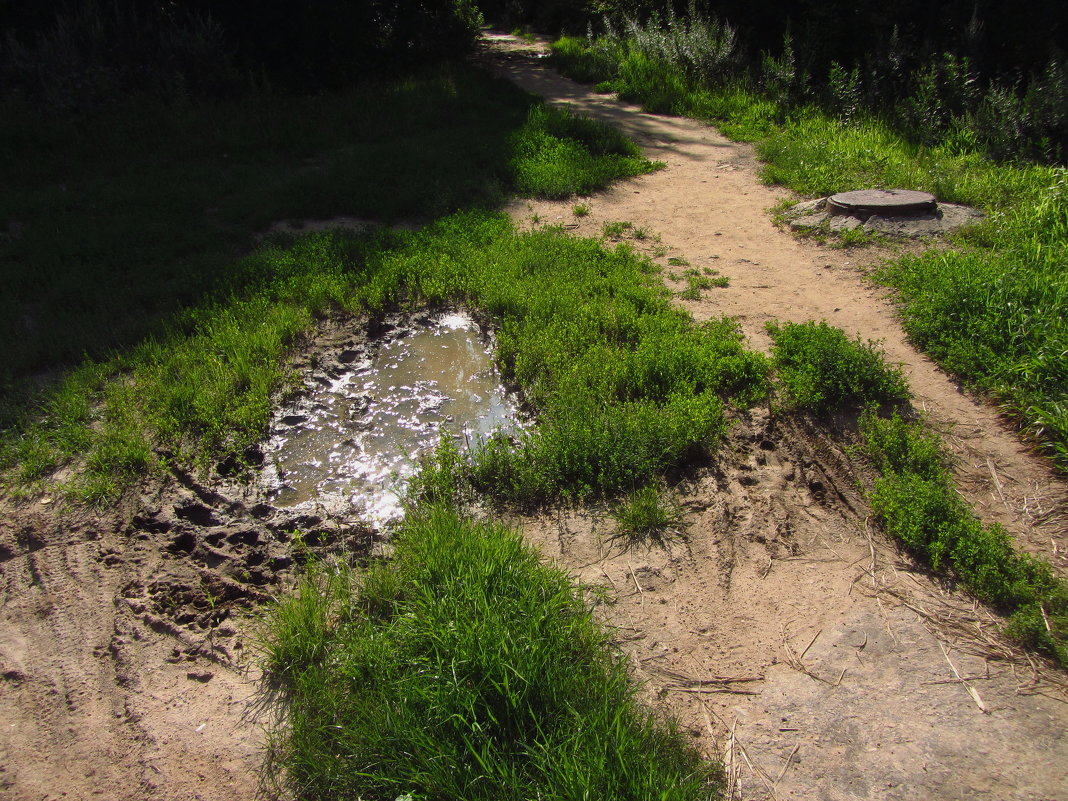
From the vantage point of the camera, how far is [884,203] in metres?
7.25

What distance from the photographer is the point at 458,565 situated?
3.48 m

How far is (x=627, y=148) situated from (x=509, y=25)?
15.6 meters

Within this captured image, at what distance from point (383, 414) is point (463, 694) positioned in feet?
8.75

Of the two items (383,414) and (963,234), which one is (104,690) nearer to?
(383,414)

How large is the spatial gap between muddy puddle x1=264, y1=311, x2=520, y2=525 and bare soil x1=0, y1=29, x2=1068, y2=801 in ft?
1.01

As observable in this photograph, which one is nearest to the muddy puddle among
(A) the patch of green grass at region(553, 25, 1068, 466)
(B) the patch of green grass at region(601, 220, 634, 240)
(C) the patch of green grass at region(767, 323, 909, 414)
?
(C) the patch of green grass at region(767, 323, 909, 414)

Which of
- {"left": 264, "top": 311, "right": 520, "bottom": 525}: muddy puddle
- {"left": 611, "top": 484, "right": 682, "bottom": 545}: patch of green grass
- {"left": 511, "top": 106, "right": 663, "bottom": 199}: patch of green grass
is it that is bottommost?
{"left": 611, "top": 484, "right": 682, "bottom": 545}: patch of green grass

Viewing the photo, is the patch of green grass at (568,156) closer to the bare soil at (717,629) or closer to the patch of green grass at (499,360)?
the patch of green grass at (499,360)

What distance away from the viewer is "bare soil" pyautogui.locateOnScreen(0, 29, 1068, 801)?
290 cm

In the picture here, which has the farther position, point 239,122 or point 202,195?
point 239,122

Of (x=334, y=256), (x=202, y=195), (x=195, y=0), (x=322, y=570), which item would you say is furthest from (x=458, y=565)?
(x=195, y=0)

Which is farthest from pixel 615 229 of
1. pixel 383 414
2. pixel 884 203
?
pixel 383 414

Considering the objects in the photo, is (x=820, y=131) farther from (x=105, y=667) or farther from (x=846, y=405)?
(x=105, y=667)

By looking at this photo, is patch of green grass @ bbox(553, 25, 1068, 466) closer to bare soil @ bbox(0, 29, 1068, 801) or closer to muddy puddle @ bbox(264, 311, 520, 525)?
bare soil @ bbox(0, 29, 1068, 801)
